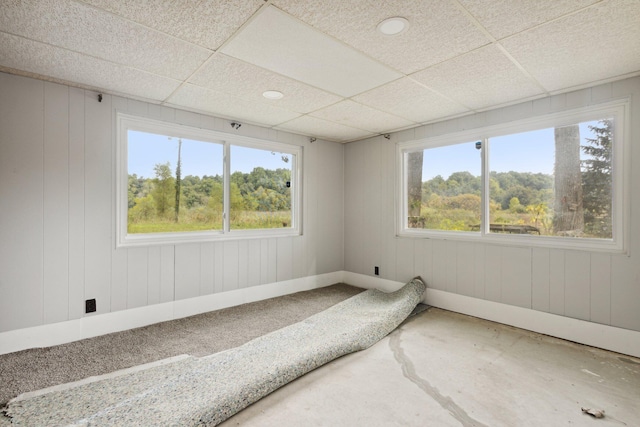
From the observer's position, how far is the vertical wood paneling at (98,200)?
2.93 metres

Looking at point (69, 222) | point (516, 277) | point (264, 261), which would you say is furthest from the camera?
point (264, 261)

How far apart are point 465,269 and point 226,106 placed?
3.33m

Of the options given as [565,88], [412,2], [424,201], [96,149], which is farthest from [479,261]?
[96,149]

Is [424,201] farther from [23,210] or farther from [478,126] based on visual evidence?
[23,210]

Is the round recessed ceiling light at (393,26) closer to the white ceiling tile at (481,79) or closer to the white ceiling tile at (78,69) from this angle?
the white ceiling tile at (481,79)

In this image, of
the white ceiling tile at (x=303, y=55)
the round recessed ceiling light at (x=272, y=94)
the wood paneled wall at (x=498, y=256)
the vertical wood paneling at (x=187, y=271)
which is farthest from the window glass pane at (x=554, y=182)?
the vertical wood paneling at (x=187, y=271)

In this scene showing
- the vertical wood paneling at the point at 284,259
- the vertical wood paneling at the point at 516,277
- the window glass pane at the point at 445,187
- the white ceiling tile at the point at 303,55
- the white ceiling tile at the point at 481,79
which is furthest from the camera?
the vertical wood paneling at the point at 284,259

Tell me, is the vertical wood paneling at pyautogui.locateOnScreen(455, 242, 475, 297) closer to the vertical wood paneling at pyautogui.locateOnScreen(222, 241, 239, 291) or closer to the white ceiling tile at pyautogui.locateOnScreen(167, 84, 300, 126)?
the white ceiling tile at pyautogui.locateOnScreen(167, 84, 300, 126)

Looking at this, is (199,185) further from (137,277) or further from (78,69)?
(78,69)

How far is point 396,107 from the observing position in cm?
337

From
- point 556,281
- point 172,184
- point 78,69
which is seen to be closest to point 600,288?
point 556,281

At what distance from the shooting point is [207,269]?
368cm

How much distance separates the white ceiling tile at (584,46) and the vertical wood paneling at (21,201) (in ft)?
12.5

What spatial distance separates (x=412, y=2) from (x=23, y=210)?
3.38 meters
